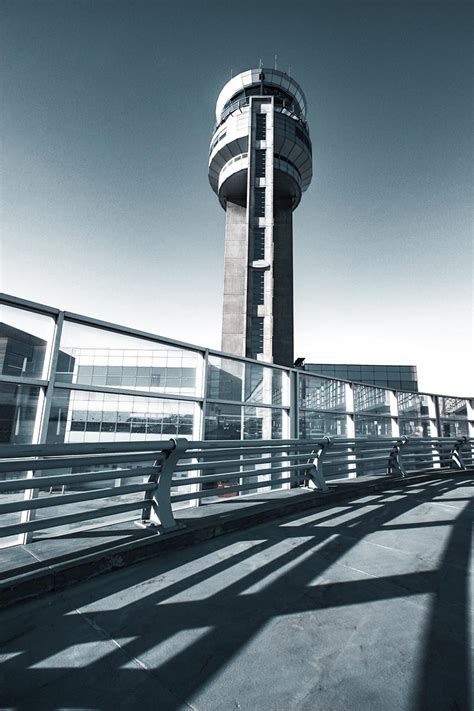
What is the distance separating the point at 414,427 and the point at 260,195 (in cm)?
3470

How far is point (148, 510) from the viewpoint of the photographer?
3324mm

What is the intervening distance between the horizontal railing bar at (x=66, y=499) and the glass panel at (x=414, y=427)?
6.90 meters

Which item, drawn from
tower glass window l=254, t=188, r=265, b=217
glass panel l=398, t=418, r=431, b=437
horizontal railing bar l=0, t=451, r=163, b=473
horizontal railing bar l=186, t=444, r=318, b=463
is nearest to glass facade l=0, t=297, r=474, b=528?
horizontal railing bar l=186, t=444, r=318, b=463

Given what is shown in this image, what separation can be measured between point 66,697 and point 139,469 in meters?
1.77

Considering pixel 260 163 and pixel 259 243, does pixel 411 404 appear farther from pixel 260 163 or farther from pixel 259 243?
pixel 260 163

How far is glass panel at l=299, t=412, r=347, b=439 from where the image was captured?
614cm

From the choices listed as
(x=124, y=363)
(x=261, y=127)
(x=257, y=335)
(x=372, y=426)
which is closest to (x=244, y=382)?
(x=124, y=363)

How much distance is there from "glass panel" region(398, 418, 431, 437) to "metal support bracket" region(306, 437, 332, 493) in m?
3.60

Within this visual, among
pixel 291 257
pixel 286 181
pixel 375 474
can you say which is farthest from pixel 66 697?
pixel 286 181

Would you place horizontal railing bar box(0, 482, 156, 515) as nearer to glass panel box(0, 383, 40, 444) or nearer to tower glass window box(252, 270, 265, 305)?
glass panel box(0, 383, 40, 444)

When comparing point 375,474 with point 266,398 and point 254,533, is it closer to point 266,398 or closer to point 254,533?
point 266,398

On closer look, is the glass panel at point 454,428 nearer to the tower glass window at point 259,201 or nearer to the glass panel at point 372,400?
the glass panel at point 372,400

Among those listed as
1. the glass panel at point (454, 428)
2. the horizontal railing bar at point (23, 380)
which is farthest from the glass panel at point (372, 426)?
the horizontal railing bar at point (23, 380)

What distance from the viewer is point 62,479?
2.62 metres
